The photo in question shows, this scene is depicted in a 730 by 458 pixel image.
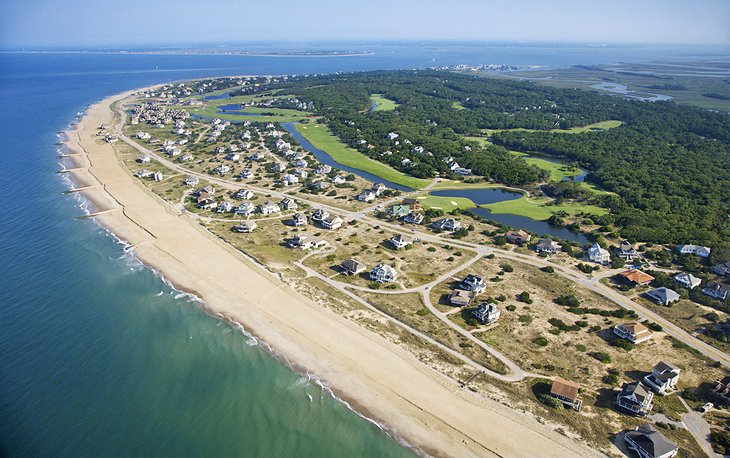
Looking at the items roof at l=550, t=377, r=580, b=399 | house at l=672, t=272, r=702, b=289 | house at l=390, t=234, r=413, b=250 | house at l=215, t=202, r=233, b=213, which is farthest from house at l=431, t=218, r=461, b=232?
house at l=215, t=202, r=233, b=213

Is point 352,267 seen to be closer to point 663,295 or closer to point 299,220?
point 299,220

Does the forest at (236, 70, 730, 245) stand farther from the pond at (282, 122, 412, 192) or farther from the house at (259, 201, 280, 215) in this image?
the house at (259, 201, 280, 215)

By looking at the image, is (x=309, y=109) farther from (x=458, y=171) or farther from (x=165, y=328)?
(x=165, y=328)

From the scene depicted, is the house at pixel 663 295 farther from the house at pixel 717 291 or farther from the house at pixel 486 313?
the house at pixel 486 313

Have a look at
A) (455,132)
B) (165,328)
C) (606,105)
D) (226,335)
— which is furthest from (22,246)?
(606,105)

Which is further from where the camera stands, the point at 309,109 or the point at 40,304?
the point at 309,109
